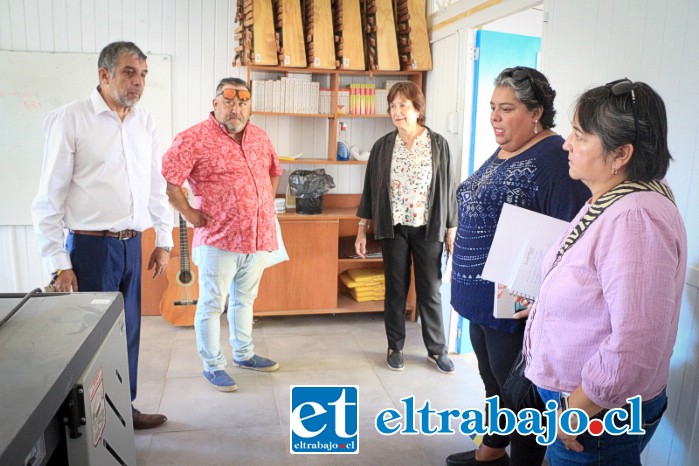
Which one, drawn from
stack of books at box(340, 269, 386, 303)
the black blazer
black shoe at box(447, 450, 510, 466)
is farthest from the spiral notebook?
stack of books at box(340, 269, 386, 303)

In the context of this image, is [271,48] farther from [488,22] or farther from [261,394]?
[261,394]

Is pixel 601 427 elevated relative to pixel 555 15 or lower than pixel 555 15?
lower

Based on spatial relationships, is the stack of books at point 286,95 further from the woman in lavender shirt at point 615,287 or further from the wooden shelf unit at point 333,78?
the woman in lavender shirt at point 615,287

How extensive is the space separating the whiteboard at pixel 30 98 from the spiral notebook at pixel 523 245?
10.6ft

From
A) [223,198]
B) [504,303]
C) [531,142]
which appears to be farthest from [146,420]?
[531,142]

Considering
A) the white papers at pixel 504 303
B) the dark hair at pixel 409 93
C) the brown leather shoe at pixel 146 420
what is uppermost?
the dark hair at pixel 409 93

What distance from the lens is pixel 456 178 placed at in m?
3.70

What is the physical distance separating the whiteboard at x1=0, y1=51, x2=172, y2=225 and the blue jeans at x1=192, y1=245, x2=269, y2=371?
5.93 ft

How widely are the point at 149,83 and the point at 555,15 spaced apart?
9.54 ft

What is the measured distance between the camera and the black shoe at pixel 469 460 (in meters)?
2.34

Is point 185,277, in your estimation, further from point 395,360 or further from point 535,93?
point 535,93

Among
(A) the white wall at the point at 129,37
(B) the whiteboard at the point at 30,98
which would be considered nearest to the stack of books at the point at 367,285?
(A) the white wall at the point at 129,37

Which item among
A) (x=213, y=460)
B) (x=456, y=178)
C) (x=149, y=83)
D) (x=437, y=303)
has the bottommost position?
(x=213, y=460)

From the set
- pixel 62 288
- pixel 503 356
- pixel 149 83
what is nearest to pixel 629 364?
pixel 503 356
